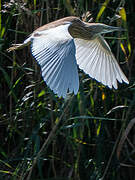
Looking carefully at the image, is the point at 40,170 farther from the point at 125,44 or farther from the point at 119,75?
the point at 125,44

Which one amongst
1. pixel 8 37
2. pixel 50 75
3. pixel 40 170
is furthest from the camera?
pixel 8 37

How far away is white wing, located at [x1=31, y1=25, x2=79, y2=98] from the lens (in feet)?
5.58

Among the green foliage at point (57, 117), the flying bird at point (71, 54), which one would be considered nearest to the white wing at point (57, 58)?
the flying bird at point (71, 54)

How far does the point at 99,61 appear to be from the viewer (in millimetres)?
2416

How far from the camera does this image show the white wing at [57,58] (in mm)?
1700

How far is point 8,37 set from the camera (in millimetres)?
2357

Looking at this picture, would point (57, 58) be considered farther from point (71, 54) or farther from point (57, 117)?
point (57, 117)

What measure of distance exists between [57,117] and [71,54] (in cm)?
46

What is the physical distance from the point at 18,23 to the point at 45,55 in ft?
1.67

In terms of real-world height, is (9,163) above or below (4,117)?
below

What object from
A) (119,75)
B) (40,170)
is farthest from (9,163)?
(119,75)

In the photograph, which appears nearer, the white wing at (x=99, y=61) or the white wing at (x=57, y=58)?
the white wing at (x=57, y=58)

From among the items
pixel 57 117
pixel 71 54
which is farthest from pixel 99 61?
pixel 71 54

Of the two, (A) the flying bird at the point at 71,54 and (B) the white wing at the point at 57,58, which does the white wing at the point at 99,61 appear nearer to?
(A) the flying bird at the point at 71,54
